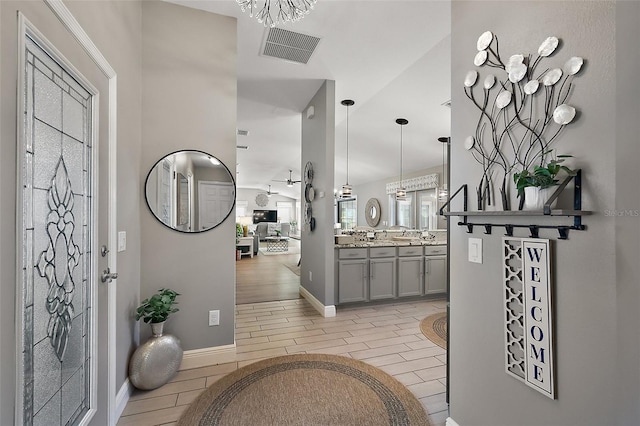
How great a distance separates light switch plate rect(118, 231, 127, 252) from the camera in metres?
1.75

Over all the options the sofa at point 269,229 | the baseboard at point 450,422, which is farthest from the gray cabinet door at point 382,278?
the sofa at point 269,229

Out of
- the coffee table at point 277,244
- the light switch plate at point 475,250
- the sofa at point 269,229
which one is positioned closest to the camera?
the light switch plate at point 475,250

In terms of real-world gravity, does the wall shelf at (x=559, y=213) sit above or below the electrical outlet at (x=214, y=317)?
above

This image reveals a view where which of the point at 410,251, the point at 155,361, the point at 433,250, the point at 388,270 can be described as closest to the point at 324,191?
the point at 388,270

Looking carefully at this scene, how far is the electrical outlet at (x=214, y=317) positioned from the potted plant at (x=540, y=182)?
2255 millimetres

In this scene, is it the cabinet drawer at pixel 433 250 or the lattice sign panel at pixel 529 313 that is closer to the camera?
the lattice sign panel at pixel 529 313

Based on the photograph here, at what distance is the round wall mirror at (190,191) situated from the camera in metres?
2.21

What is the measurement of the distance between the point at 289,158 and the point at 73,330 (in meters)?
7.08

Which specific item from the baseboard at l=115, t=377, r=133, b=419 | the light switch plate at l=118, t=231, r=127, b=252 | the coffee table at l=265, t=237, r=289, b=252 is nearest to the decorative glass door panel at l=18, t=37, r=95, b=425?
the light switch plate at l=118, t=231, r=127, b=252

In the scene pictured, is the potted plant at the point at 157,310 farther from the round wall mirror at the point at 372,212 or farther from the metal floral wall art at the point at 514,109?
the round wall mirror at the point at 372,212

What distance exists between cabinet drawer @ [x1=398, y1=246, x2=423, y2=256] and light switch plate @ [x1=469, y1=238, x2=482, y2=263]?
2607mm

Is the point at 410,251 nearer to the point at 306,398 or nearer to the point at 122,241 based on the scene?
the point at 306,398

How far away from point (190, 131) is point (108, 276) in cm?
123

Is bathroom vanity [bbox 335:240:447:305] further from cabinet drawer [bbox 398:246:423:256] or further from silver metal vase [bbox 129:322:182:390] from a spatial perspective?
silver metal vase [bbox 129:322:182:390]
